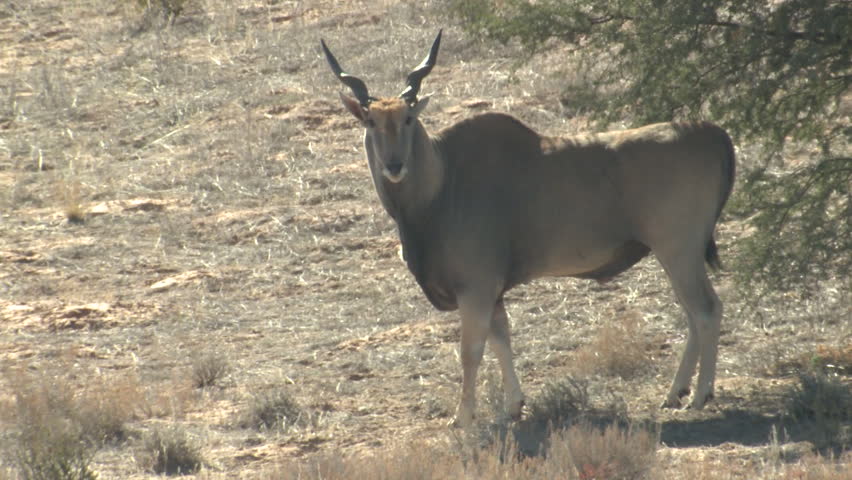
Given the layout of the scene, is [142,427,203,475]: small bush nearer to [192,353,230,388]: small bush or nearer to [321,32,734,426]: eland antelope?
[321,32,734,426]: eland antelope

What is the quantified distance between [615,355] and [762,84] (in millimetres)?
2153

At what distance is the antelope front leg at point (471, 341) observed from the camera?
8.34 meters

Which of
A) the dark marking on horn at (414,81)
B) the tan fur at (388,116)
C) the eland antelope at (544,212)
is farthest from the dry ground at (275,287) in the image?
the dark marking on horn at (414,81)

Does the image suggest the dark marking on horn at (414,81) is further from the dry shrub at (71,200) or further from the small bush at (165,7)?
the small bush at (165,7)

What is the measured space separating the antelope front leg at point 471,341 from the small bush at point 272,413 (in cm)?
110

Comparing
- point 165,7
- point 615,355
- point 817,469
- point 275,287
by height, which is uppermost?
point 165,7

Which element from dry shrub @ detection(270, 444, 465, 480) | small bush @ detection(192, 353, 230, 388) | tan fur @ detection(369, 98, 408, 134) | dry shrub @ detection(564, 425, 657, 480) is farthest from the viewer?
small bush @ detection(192, 353, 230, 388)

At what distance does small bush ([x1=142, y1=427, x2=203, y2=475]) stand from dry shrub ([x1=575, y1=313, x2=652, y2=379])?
294cm

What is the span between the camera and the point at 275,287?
41.4 ft

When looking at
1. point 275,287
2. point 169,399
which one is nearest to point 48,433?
point 169,399

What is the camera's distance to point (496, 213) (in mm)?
8547

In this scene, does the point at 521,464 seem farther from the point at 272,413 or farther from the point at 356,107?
the point at 356,107

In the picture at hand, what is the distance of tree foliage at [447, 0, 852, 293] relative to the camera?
357 inches

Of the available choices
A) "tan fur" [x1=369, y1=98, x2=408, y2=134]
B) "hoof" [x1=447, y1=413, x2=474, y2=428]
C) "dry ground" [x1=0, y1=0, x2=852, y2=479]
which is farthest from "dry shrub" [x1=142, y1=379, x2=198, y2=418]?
"tan fur" [x1=369, y1=98, x2=408, y2=134]
